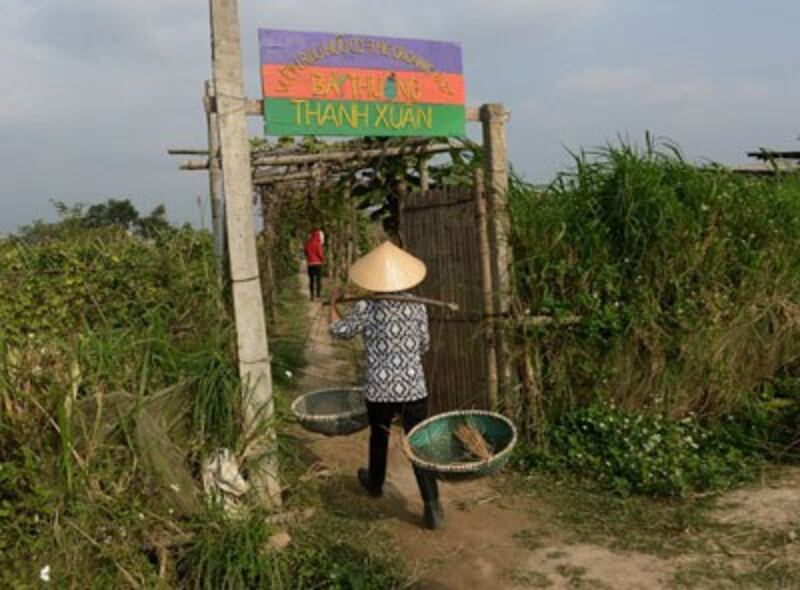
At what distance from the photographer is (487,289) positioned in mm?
5844

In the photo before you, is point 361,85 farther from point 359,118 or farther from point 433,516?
point 433,516

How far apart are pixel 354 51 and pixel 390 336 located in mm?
1838

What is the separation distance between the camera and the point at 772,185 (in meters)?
7.26

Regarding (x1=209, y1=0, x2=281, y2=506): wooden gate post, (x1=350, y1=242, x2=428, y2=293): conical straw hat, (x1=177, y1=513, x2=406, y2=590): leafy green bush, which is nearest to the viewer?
(x1=177, y1=513, x2=406, y2=590): leafy green bush

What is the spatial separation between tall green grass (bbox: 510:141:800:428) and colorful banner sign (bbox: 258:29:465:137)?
1001 mm

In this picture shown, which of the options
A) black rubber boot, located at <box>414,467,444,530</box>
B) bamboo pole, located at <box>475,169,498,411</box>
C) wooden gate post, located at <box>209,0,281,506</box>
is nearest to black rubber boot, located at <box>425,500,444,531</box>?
black rubber boot, located at <box>414,467,444,530</box>

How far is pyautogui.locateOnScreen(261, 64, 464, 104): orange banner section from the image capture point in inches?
191

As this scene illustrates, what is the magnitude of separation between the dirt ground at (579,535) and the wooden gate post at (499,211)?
1.02 metres

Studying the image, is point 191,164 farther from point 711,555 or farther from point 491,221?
point 711,555

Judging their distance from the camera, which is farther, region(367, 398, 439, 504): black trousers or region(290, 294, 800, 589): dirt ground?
region(367, 398, 439, 504): black trousers

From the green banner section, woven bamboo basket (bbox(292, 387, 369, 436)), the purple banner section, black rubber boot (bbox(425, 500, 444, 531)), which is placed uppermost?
the purple banner section

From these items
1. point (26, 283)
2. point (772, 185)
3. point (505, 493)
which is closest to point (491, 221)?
point (505, 493)

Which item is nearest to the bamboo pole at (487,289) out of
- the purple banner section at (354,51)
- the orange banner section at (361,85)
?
the orange banner section at (361,85)

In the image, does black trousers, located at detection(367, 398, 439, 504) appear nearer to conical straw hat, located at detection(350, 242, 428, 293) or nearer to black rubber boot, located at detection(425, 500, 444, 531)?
black rubber boot, located at detection(425, 500, 444, 531)
